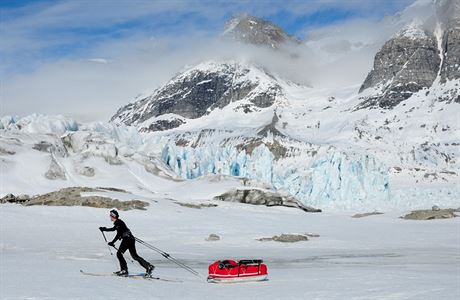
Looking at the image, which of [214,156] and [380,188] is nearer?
[380,188]

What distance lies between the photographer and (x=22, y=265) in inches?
781

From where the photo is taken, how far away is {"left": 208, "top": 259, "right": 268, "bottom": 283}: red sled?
17875mm

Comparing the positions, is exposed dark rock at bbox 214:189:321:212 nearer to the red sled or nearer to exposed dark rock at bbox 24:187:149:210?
exposed dark rock at bbox 24:187:149:210

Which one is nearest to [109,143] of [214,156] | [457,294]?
[214,156]

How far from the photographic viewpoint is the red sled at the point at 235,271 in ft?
58.6

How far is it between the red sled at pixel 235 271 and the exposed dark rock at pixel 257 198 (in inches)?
2304

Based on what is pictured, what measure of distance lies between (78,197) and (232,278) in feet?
139

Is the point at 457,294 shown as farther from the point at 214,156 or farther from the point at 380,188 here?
the point at 214,156

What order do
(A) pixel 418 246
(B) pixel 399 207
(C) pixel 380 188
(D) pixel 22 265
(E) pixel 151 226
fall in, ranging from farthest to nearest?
(C) pixel 380 188
(B) pixel 399 207
(E) pixel 151 226
(A) pixel 418 246
(D) pixel 22 265

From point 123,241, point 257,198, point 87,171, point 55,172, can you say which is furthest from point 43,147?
point 123,241

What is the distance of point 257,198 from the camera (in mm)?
78188

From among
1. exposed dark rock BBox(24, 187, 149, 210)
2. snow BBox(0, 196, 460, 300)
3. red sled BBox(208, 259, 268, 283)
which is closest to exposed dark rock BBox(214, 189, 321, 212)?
snow BBox(0, 196, 460, 300)

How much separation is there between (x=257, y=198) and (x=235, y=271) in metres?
60.3

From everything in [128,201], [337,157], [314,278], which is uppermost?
[337,157]
